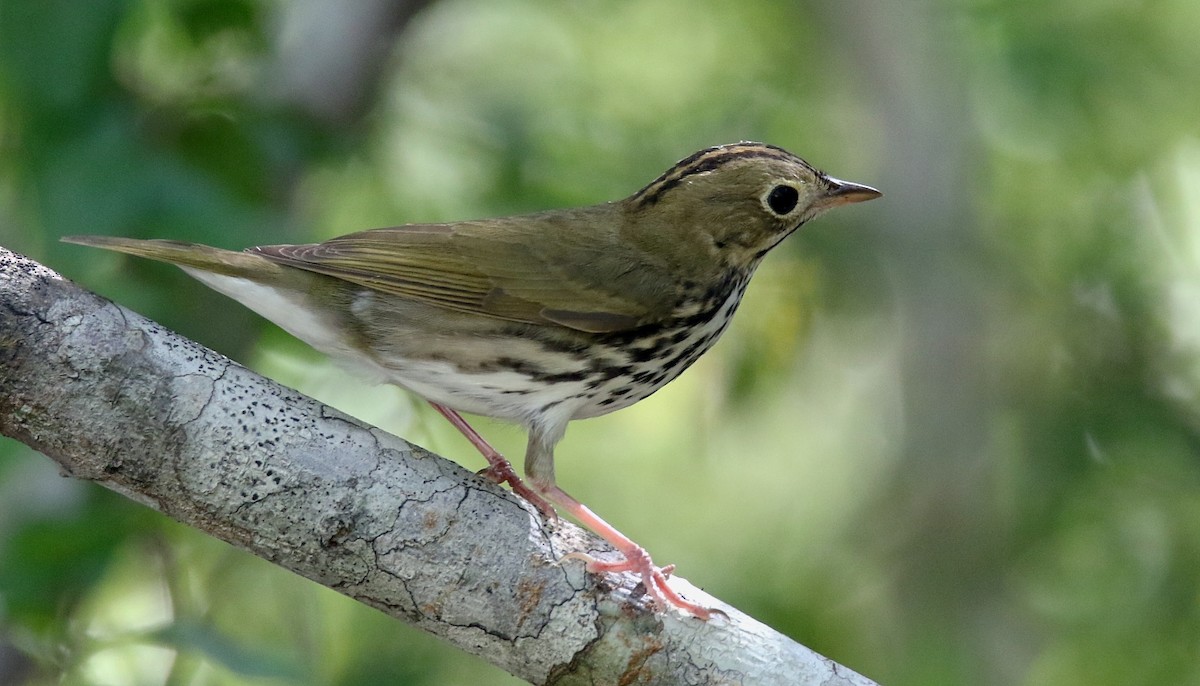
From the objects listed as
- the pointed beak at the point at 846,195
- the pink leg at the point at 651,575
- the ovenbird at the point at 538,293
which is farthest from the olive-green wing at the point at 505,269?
the pink leg at the point at 651,575

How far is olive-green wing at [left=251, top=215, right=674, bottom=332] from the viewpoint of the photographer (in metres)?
3.80

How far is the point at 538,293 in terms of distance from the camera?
13.0 ft

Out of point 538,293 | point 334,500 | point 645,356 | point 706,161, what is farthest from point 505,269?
point 334,500

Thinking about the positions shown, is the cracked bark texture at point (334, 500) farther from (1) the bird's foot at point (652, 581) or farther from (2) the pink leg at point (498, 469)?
(2) the pink leg at point (498, 469)

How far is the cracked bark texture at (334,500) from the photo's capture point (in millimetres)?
2428

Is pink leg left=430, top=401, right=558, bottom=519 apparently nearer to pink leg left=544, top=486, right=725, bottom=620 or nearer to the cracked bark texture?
pink leg left=544, top=486, right=725, bottom=620

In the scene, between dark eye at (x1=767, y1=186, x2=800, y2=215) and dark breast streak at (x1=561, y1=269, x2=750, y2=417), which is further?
dark eye at (x1=767, y1=186, x2=800, y2=215)

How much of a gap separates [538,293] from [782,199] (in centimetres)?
92

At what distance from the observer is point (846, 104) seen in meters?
6.52

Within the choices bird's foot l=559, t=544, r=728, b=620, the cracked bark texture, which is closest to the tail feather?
the cracked bark texture

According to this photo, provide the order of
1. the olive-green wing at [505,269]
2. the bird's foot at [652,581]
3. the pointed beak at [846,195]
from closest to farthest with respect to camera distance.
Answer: the bird's foot at [652,581]
the olive-green wing at [505,269]
the pointed beak at [846,195]

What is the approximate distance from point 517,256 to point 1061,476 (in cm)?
251

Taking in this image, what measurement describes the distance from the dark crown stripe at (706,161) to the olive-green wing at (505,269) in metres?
0.27

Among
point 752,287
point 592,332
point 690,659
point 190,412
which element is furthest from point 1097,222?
point 190,412
